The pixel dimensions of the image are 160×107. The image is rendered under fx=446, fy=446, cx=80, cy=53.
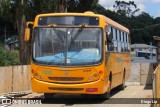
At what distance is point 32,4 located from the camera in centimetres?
2983

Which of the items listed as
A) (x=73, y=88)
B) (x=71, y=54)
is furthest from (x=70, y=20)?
(x=73, y=88)

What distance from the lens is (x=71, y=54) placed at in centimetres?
1536

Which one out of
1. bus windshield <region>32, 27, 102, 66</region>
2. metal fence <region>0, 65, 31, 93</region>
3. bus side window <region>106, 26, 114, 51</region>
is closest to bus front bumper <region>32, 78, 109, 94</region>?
bus windshield <region>32, 27, 102, 66</region>

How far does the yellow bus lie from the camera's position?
15.1 m

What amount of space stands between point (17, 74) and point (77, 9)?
15.9 m

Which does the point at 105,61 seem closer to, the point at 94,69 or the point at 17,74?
the point at 94,69

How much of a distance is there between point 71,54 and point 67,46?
1.16 ft

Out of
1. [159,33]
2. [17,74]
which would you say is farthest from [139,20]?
[17,74]

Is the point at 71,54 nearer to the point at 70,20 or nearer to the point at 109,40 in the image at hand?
the point at 70,20

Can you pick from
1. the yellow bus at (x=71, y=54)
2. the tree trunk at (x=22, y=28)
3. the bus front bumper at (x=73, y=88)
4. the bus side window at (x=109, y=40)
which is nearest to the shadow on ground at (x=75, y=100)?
the yellow bus at (x=71, y=54)

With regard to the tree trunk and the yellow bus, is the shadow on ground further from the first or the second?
the tree trunk

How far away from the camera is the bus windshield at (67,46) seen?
15281 mm

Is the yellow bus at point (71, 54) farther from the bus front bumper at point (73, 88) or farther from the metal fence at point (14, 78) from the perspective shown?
the metal fence at point (14, 78)

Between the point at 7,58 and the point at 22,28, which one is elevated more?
the point at 22,28
